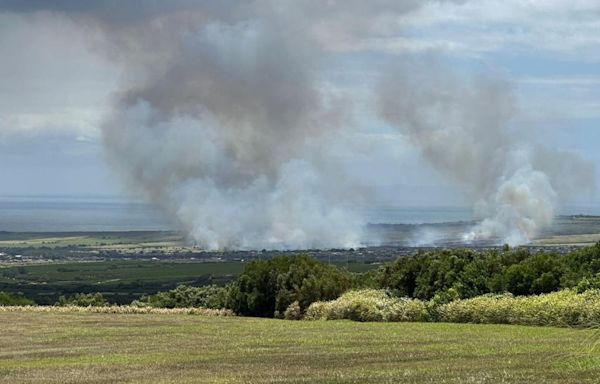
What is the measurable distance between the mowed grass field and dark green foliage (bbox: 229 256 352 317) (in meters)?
12.2

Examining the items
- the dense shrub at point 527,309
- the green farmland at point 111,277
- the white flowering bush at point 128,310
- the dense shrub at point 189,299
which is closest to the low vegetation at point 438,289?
the dense shrub at point 527,309

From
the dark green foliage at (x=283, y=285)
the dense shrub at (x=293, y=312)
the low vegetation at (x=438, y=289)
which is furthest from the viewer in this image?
the dark green foliage at (x=283, y=285)

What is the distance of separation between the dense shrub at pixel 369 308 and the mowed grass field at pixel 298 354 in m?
3.30

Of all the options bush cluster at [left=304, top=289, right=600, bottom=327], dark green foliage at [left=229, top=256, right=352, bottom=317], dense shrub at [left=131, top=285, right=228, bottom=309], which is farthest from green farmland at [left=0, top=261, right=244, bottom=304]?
bush cluster at [left=304, top=289, right=600, bottom=327]

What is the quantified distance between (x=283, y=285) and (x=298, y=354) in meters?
27.3

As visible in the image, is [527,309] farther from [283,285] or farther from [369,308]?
[283,285]

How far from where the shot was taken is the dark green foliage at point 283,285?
50938 mm

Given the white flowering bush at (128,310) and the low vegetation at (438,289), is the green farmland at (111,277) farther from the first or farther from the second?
the low vegetation at (438,289)

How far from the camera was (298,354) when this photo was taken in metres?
24.8

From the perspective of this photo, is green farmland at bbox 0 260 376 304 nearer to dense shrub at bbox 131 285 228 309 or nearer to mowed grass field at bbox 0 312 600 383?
dense shrub at bbox 131 285 228 309

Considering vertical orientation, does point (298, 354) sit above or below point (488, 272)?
below

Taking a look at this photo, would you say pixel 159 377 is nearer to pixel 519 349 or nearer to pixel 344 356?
pixel 344 356

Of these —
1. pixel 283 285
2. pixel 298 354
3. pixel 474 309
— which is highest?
pixel 283 285

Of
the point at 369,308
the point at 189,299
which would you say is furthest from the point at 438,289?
the point at 189,299
